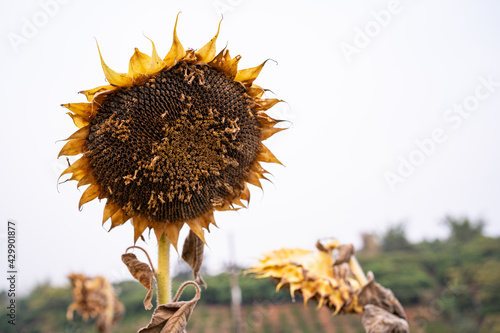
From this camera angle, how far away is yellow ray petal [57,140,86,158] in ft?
6.35

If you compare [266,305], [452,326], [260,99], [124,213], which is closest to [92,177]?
[124,213]

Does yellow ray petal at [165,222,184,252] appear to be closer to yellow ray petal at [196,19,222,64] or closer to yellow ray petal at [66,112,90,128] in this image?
yellow ray petal at [66,112,90,128]

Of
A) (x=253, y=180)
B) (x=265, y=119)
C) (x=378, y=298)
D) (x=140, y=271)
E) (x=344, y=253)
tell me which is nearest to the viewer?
(x=140, y=271)

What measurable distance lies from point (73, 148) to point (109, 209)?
346mm

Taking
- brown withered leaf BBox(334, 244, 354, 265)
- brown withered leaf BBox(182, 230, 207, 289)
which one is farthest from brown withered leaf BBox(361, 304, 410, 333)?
brown withered leaf BBox(182, 230, 207, 289)

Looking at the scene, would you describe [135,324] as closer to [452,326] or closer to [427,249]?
[452,326]

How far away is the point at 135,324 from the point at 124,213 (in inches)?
694

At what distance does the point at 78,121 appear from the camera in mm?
1939

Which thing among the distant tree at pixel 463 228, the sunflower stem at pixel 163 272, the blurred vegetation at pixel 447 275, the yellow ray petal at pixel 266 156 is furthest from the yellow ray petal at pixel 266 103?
the distant tree at pixel 463 228

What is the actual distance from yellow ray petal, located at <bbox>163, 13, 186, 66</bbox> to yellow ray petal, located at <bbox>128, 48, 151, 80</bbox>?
0.09 m

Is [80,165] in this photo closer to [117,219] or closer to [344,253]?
[117,219]

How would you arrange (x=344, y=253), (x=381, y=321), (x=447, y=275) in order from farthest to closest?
(x=447, y=275)
(x=344, y=253)
(x=381, y=321)

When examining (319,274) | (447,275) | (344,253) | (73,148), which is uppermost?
(73,148)

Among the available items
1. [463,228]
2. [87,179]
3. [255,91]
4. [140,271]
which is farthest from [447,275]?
[87,179]
